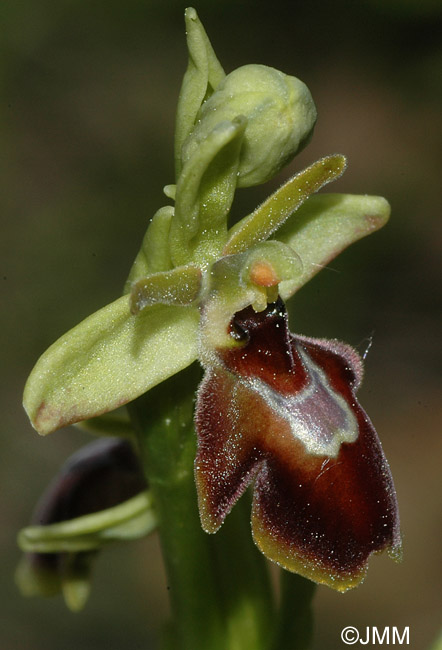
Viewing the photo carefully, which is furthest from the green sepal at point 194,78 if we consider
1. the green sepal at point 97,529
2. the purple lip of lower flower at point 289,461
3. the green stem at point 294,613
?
the green stem at point 294,613

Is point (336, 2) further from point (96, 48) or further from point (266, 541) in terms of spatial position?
point (266, 541)

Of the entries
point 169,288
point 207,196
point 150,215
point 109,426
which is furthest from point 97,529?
point 150,215

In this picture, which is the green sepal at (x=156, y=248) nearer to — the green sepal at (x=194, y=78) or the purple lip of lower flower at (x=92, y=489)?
the green sepal at (x=194, y=78)

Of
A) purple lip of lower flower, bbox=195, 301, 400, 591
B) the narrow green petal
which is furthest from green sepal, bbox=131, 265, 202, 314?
the narrow green petal

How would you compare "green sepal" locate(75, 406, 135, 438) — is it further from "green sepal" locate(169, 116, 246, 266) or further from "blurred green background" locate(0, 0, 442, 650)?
"blurred green background" locate(0, 0, 442, 650)

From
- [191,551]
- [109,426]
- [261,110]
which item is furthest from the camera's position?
[109,426]

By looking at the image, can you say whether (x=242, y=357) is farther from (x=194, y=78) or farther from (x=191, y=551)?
(x=194, y=78)

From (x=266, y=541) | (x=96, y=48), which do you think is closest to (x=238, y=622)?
(x=266, y=541)
